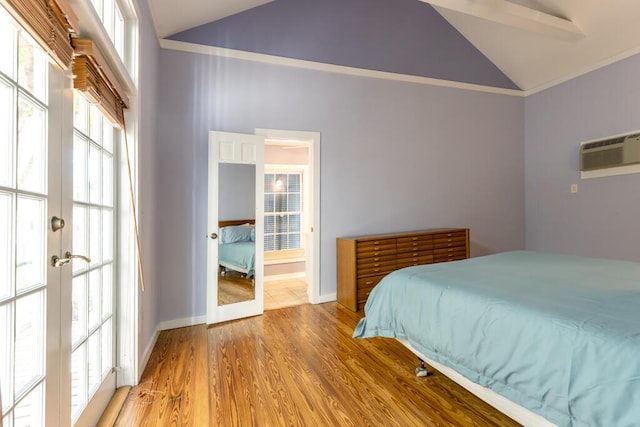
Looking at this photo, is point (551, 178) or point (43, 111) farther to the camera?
point (551, 178)

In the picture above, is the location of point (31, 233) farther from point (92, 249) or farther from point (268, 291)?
point (268, 291)

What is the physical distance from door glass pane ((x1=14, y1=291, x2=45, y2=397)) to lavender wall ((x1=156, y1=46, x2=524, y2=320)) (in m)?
1.91

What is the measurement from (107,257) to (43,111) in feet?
3.25

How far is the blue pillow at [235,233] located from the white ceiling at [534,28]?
6.45 ft

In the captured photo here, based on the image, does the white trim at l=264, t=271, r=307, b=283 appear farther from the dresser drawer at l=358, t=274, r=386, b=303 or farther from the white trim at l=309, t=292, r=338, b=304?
the dresser drawer at l=358, t=274, r=386, b=303

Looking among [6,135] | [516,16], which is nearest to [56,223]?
[6,135]

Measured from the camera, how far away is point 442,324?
172cm

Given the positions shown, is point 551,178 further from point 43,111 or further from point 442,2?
point 43,111

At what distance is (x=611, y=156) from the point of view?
381 centimetres

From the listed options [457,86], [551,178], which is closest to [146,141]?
[457,86]

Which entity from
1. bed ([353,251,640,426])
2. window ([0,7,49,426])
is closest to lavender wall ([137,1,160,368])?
window ([0,7,49,426])

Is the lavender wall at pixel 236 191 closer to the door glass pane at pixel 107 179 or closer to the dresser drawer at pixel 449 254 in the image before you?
the door glass pane at pixel 107 179

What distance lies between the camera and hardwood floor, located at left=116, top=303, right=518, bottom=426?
5.45 ft

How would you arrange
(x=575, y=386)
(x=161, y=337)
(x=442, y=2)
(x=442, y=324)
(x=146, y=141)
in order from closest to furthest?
(x=575, y=386)
(x=442, y=324)
(x=146, y=141)
(x=161, y=337)
(x=442, y=2)
